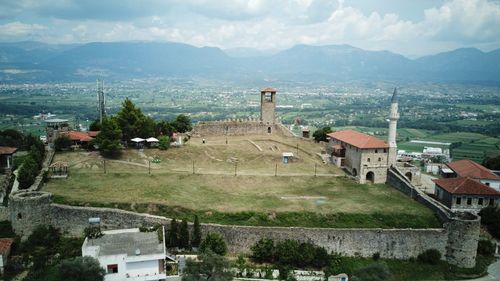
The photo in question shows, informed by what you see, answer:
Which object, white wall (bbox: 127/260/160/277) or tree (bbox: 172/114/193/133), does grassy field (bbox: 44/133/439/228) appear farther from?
tree (bbox: 172/114/193/133)

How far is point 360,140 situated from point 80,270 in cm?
2741

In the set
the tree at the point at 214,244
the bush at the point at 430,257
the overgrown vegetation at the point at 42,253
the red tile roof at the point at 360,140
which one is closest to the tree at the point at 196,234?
the tree at the point at 214,244

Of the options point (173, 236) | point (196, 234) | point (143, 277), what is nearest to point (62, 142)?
point (173, 236)

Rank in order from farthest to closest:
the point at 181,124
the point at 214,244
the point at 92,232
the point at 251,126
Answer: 1. the point at 251,126
2. the point at 181,124
3. the point at 214,244
4. the point at 92,232

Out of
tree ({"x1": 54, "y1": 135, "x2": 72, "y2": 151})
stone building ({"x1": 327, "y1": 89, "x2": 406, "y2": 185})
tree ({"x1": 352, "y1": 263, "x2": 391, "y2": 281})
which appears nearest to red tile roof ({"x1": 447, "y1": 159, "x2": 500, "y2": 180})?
stone building ({"x1": 327, "y1": 89, "x2": 406, "y2": 185})

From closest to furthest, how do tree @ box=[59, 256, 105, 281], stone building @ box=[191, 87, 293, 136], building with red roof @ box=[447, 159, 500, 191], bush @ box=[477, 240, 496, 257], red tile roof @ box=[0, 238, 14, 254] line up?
tree @ box=[59, 256, 105, 281] → red tile roof @ box=[0, 238, 14, 254] → bush @ box=[477, 240, 496, 257] → building with red roof @ box=[447, 159, 500, 191] → stone building @ box=[191, 87, 293, 136]

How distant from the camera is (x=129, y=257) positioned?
23484 mm

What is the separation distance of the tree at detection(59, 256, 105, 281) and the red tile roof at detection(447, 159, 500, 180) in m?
32.2

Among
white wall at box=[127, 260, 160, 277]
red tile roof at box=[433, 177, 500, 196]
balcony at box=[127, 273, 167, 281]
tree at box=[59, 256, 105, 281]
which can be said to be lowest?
balcony at box=[127, 273, 167, 281]

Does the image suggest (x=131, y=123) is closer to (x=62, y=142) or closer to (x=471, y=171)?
(x=62, y=142)

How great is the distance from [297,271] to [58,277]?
46.4ft

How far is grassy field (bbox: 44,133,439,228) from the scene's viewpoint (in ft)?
96.0

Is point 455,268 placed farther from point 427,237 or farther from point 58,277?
point 58,277

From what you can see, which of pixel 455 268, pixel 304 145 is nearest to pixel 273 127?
pixel 304 145
